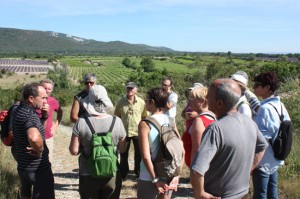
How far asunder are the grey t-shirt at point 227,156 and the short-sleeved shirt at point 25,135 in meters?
1.60

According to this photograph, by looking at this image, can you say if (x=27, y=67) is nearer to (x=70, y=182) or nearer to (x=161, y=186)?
(x=70, y=182)

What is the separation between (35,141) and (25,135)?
0.48 ft

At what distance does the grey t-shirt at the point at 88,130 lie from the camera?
10.0 ft

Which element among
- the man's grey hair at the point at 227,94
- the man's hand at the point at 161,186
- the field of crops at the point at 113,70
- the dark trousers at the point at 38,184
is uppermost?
the man's grey hair at the point at 227,94

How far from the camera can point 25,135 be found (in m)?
3.07

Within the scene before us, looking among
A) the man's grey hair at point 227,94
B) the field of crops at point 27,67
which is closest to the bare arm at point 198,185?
the man's grey hair at point 227,94

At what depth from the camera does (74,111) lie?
15.9 ft

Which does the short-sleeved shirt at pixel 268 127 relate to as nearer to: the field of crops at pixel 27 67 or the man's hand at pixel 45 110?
the man's hand at pixel 45 110

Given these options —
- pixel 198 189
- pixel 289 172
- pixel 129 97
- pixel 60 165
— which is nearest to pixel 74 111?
pixel 129 97

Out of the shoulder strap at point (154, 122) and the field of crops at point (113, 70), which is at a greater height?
the shoulder strap at point (154, 122)

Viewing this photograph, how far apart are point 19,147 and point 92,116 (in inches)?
28.8

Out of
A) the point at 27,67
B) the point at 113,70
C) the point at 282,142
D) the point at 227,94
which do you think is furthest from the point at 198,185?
the point at 27,67

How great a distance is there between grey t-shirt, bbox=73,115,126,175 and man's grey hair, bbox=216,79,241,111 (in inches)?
48.0

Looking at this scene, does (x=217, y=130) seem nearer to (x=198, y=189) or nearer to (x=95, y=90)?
(x=198, y=189)
